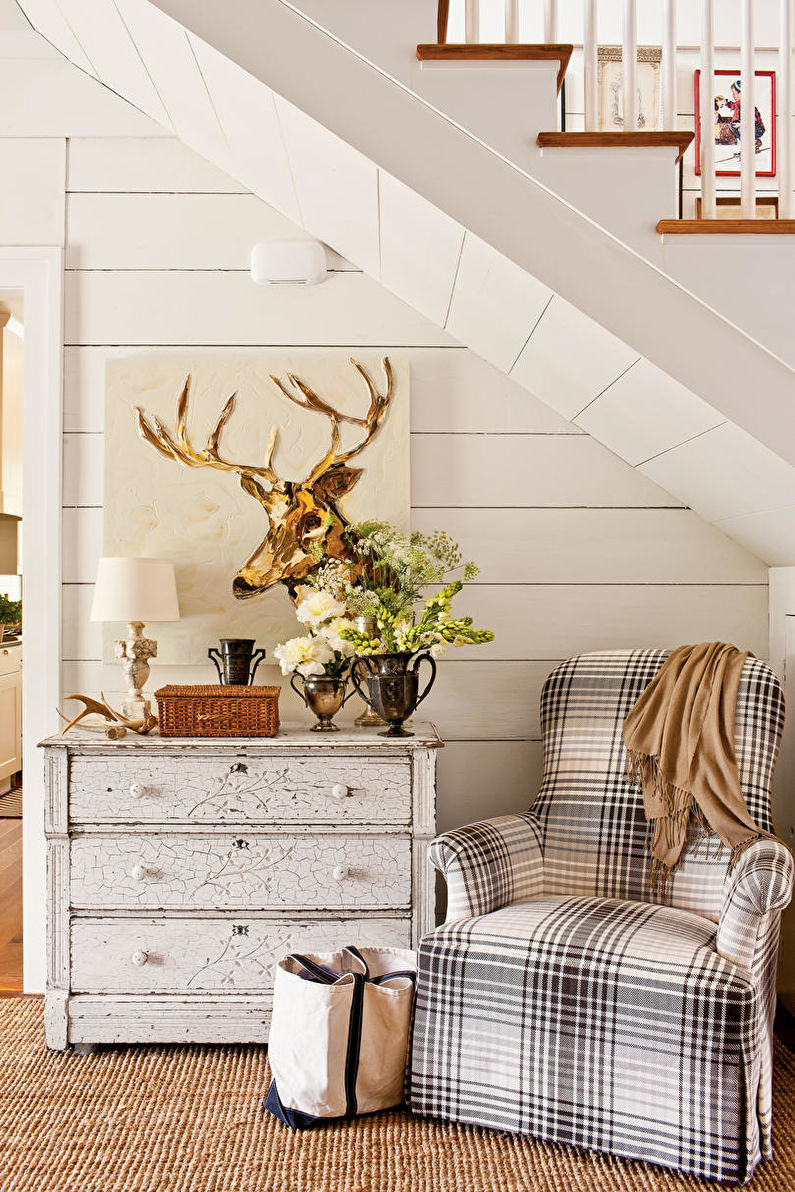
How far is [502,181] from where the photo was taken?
1744 millimetres

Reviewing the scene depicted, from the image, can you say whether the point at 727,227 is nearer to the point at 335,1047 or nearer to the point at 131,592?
the point at 131,592

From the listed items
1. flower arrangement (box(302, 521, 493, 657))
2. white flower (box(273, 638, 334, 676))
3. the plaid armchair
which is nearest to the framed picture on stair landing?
flower arrangement (box(302, 521, 493, 657))

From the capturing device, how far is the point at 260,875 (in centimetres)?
222

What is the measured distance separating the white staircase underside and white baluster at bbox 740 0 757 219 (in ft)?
0.85

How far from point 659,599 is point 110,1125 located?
1915 mm

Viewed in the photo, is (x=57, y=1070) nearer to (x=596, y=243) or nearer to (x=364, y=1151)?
(x=364, y=1151)

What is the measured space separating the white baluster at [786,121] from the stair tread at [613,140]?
0.23m

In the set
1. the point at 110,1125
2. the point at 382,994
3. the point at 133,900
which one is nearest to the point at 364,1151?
the point at 382,994

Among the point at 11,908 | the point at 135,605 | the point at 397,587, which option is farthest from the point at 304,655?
the point at 11,908

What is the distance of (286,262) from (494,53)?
1.03 metres

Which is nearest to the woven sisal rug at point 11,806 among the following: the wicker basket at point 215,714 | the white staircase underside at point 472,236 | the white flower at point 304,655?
the wicker basket at point 215,714

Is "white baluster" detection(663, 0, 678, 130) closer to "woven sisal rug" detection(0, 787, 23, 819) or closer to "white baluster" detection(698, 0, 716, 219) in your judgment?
"white baluster" detection(698, 0, 716, 219)

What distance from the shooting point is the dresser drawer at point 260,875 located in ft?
7.27

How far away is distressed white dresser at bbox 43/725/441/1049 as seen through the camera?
7.26ft
